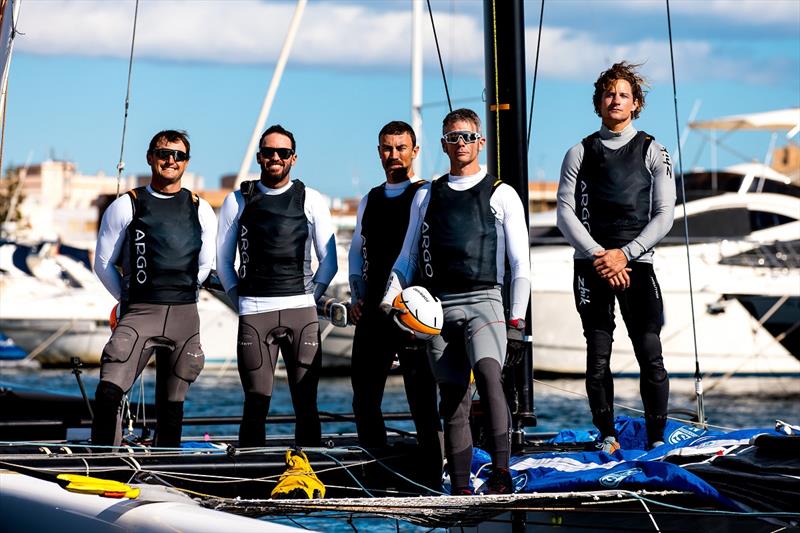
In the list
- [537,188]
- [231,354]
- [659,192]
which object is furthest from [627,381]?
[537,188]

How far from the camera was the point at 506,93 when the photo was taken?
7.81 meters

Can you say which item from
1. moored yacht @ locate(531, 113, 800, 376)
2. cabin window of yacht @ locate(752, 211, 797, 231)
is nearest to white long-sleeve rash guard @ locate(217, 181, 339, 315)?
moored yacht @ locate(531, 113, 800, 376)

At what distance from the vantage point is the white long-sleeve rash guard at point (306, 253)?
691cm

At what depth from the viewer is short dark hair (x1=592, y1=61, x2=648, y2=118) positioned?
681cm

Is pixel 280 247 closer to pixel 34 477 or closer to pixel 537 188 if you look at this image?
pixel 34 477

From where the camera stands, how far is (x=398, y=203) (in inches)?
269

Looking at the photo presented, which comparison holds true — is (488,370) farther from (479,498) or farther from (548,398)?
(548,398)

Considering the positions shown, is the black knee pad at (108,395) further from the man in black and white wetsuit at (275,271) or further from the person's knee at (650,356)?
the person's knee at (650,356)

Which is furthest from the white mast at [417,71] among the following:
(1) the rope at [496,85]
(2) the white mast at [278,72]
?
(1) the rope at [496,85]

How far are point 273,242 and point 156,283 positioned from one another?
24.2 inches

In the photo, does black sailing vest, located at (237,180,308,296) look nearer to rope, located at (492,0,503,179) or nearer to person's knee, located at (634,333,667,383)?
rope, located at (492,0,503,179)

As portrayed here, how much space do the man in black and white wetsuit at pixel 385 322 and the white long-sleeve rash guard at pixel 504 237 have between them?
276 mm

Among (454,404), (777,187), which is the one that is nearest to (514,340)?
(454,404)

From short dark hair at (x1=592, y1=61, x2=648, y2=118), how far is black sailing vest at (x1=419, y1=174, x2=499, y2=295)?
93cm
